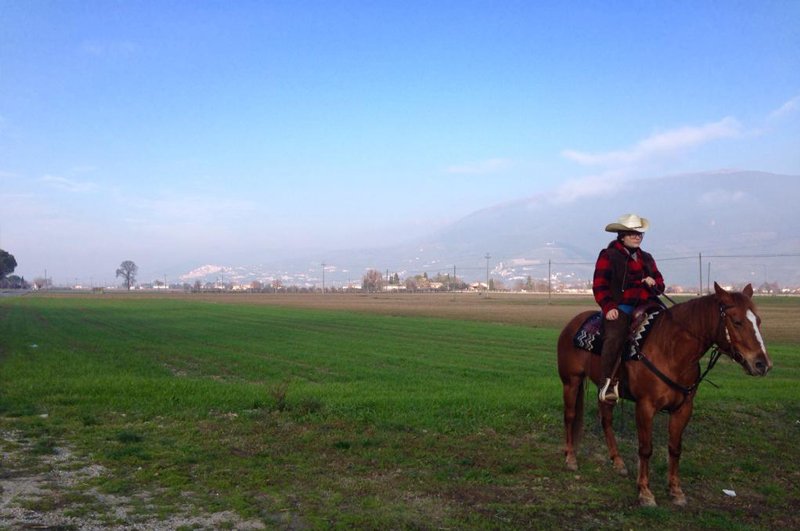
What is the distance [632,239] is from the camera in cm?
733

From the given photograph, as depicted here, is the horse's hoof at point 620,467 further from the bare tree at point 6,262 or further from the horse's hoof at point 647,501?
the bare tree at point 6,262

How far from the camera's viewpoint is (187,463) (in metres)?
7.62

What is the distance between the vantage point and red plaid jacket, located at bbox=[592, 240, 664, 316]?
23.9ft

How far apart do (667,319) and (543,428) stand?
3.54 meters

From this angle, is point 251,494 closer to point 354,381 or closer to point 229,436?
point 229,436

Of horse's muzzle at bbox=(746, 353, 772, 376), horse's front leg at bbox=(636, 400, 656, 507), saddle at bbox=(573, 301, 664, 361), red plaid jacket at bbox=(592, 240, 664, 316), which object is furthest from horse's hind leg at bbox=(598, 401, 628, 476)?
horse's muzzle at bbox=(746, 353, 772, 376)

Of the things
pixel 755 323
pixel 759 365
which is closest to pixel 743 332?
pixel 755 323

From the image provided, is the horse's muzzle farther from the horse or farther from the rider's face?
the rider's face

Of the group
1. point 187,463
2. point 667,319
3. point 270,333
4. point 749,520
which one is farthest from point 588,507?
point 270,333

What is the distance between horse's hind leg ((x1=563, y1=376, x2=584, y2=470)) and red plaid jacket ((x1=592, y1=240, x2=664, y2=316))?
1500mm

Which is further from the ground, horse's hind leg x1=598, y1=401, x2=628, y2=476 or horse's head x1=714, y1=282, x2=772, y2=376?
horse's head x1=714, y1=282, x2=772, y2=376

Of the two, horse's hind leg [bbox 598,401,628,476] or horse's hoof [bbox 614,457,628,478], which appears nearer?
horse's hoof [bbox 614,457,628,478]

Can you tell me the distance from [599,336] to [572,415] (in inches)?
49.4

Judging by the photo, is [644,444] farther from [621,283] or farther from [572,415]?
[621,283]
